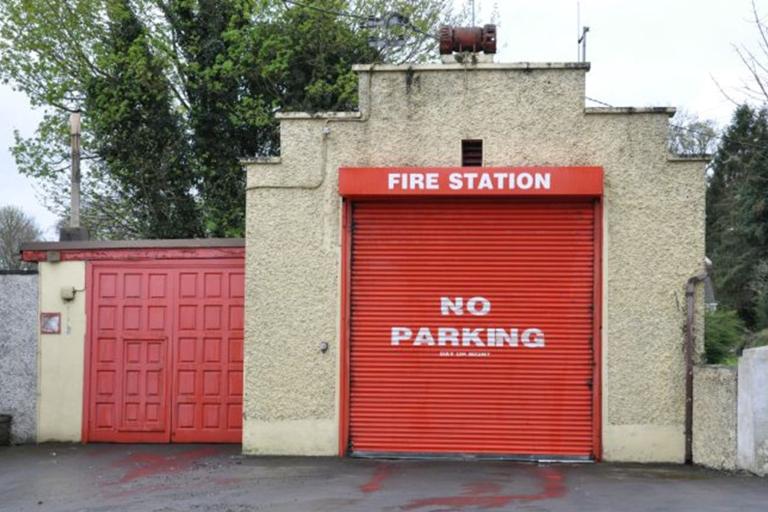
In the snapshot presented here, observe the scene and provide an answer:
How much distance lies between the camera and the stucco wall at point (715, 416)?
10.7 meters

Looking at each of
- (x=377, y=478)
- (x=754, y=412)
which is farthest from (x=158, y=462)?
(x=754, y=412)

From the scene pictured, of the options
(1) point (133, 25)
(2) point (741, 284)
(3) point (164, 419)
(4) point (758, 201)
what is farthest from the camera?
(2) point (741, 284)

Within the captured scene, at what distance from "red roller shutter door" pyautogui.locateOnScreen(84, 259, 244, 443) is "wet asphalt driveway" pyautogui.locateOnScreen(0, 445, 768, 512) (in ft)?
3.51

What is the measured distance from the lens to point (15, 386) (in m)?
13.7

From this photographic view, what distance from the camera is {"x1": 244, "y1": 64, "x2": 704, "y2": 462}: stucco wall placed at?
1135cm

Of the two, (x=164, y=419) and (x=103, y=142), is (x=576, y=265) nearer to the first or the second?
(x=164, y=419)

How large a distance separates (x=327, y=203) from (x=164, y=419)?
3881 mm

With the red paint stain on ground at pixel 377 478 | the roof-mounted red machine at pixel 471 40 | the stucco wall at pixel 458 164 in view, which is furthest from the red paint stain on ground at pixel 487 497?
the roof-mounted red machine at pixel 471 40

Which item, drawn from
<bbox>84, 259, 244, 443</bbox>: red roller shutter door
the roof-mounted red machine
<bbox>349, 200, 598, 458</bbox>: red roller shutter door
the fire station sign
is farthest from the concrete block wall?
<bbox>84, 259, 244, 443</bbox>: red roller shutter door

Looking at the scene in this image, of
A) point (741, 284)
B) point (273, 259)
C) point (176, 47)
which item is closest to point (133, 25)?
point (176, 47)

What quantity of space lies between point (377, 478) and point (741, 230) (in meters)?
39.1

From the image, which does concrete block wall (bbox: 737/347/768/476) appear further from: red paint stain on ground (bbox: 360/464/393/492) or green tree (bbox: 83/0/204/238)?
green tree (bbox: 83/0/204/238)

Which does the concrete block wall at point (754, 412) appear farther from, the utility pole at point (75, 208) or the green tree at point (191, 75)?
the green tree at point (191, 75)

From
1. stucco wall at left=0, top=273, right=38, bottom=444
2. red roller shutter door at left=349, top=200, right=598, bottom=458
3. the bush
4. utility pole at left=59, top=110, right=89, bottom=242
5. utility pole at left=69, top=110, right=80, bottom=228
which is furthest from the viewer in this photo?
utility pole at left=69, top=110, right=80, bottom=228
